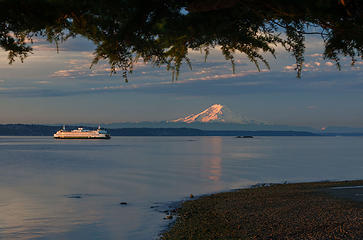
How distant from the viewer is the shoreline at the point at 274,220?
13023 millimetres

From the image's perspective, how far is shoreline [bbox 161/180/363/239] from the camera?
13023 millimetres

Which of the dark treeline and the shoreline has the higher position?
the dark treeline

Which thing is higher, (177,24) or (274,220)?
(177,24)

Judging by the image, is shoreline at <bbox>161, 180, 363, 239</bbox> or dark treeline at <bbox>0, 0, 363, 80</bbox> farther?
shoreline at <bbox>161, 180, 363, 239</bbox>

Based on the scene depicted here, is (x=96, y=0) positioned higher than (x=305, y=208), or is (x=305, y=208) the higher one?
(x=96, y=0)

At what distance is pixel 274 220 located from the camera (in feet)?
49.5

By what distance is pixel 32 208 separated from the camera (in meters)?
25.6

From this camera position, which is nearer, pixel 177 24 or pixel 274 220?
pixel 177 24

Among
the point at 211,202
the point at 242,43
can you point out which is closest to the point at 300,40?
the point at 242,43

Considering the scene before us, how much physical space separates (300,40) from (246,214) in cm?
1352

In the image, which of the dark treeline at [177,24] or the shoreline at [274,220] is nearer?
the dark treeline at [177,24]

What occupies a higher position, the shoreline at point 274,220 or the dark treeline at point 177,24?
the dark treeline at point 177,24

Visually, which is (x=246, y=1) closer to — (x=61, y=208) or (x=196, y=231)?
(x=196, y=231)

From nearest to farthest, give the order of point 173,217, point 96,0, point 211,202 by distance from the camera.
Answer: point 96,0, point 173,217, point 211,202
